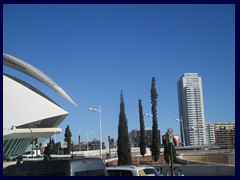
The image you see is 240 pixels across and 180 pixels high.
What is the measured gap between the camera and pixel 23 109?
1539 inches

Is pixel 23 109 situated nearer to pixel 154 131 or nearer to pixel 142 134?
A: pixel 142 134

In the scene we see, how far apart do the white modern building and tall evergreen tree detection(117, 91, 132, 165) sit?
12435mm

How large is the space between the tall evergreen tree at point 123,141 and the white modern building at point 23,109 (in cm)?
1243

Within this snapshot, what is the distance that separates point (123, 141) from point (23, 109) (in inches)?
658

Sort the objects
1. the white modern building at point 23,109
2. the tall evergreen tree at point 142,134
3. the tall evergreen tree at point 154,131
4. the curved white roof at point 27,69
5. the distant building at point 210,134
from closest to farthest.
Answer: the tall evergreen tree at point 154,131
the tall evergreen tree at point 142,134
the white modern building at point 23,109
the curved white roof at point 27,69
the distant building at point 210,134

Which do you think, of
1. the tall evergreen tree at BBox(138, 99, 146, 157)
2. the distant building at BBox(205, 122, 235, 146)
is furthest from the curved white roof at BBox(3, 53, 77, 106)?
the distant building at BBox(205, 122, 235, 146)

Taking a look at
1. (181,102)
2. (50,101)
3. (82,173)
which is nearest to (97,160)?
(82,173)

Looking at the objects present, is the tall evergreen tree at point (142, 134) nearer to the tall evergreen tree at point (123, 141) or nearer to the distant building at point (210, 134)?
the tall evergreen tree at point (123, 141)

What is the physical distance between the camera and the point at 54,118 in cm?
4412

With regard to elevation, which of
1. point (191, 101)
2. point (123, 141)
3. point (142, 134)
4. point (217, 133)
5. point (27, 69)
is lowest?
point (217, 133)

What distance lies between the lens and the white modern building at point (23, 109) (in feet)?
124

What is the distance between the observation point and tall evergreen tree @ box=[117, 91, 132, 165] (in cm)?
2583

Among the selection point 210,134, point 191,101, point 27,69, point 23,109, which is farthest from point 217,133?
point 27,69

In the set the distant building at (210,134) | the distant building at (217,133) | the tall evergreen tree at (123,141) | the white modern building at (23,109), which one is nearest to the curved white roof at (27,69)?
the white modern building at (23,109)
